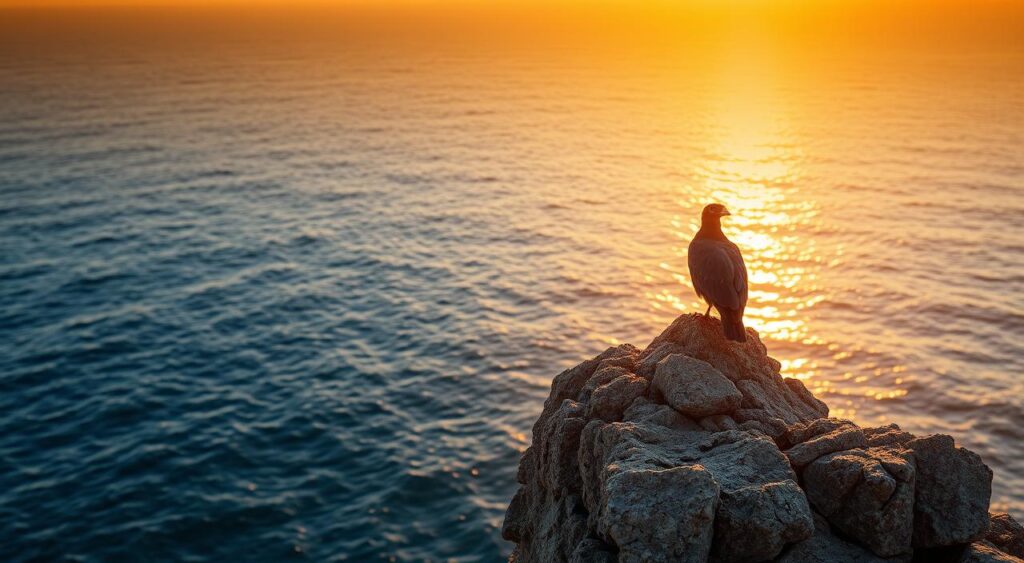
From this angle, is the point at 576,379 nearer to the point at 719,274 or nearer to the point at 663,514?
the point at 719,274

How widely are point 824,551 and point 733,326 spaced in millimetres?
5158

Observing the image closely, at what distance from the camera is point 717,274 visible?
15.6 metres

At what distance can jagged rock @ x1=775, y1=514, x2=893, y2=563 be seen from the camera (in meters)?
10.4

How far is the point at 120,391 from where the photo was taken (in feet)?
140

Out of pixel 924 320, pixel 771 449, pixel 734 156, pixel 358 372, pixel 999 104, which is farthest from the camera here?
pixel 999 104

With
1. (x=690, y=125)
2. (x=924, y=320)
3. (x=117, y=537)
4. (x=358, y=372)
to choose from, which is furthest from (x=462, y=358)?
(x=690, y=125)

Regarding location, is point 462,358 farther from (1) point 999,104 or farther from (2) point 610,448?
(1) point 999,104

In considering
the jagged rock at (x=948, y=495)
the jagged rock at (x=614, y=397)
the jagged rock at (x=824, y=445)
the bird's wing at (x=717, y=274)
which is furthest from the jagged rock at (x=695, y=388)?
the jagged rock at (x=948, y=495)

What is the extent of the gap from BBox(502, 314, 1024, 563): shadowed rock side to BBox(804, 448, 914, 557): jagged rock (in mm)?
18

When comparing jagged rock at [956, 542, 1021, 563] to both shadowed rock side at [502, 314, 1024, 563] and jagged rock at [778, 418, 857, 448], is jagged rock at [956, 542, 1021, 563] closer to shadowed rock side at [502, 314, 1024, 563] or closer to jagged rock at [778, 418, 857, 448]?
shadowed rock side at [502, 314, 1024, 563]

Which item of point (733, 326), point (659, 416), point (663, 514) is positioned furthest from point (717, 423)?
point (663, 514)

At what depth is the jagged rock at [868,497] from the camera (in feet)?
35.4

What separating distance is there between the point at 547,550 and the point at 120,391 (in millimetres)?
36782

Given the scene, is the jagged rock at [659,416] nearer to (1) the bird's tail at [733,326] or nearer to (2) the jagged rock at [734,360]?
(2) the jagged rock at [734,360]
